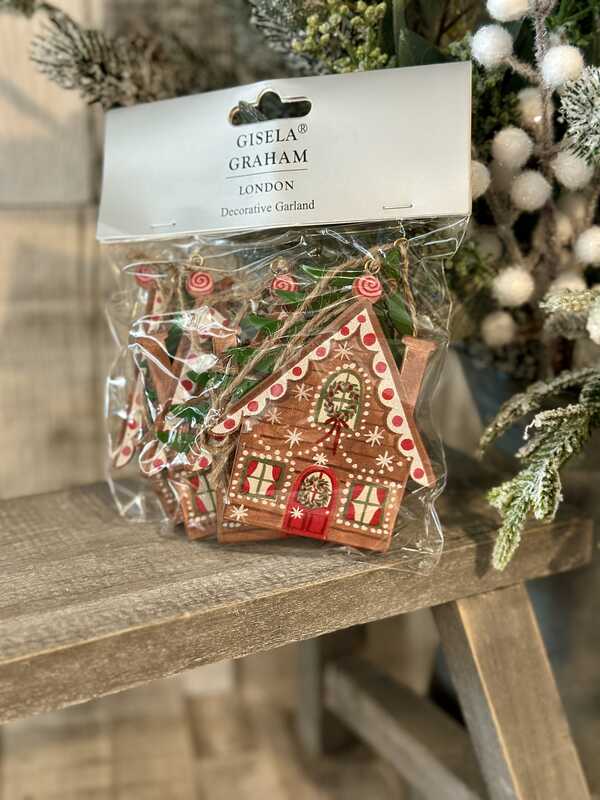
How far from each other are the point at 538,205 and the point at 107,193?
30 centimetres

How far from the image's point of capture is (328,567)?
1.62 ft

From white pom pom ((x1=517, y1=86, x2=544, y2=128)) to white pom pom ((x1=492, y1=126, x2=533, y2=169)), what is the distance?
1 cm

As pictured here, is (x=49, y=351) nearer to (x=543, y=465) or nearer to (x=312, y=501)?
(x=312, y=501)

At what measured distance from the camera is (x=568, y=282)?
542 millimetres

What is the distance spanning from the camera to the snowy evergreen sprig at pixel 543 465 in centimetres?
47

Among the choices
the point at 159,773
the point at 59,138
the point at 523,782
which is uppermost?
the point at 59,138

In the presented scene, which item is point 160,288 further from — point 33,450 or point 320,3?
point 33,450

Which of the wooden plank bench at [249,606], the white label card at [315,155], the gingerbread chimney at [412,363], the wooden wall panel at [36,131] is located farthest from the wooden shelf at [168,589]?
the wooden wall panel at [36,131]

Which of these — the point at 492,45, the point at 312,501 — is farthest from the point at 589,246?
the point at 312,501

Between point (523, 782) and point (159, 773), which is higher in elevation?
point (523, 782)

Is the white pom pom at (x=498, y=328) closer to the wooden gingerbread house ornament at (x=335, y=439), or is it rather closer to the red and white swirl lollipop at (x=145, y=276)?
the wooden gingerbread house ornament at (x=335, y=439)

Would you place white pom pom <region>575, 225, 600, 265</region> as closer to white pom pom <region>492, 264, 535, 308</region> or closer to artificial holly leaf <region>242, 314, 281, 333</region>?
white pom pom <region>492, 264, 535, 308</region>

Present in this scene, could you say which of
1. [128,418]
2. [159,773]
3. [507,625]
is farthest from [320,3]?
[159,773]

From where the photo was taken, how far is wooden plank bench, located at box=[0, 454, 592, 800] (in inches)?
16.6
